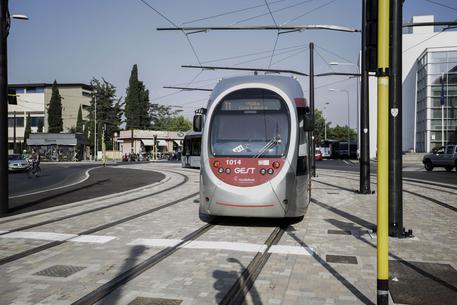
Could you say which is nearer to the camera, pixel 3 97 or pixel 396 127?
pixel 396 127

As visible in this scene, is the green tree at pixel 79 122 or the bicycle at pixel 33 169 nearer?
the bicycle at pixel 33 169

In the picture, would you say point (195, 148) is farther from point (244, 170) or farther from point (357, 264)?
point (357, 264)

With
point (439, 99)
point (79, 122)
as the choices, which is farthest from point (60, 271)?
point (79, 122)

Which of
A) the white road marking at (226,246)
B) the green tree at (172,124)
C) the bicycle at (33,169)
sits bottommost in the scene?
the white road marking at (226,246)

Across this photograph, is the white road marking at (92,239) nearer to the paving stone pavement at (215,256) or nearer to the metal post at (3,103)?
the paving stone pavement at (215,256)

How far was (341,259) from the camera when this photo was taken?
20.6ft

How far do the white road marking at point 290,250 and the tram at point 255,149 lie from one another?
1.26 metres

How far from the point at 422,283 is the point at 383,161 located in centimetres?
190

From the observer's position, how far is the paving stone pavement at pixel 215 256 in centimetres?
479

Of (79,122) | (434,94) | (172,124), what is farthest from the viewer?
(172,124)

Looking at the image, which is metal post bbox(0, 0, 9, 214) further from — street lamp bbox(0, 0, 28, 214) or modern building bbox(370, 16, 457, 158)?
modern building bbox(370, 16, 457, 158)

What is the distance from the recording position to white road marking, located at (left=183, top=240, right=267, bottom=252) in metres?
6.86

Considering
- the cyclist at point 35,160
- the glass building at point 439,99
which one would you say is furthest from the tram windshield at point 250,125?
the glass building at point 439,99

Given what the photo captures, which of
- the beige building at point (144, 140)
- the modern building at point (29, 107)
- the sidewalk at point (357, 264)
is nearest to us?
the sidewalk at point (357, 264)
